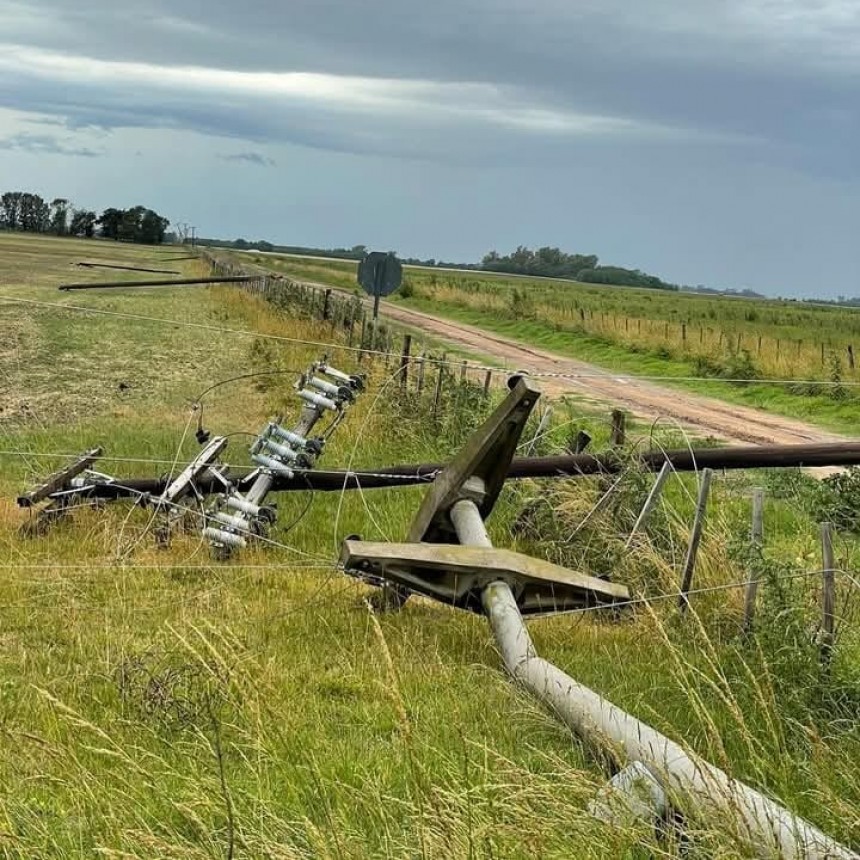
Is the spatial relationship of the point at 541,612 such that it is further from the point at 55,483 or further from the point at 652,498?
the point at 55,483

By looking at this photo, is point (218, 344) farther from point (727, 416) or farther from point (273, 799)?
point (273, 799)

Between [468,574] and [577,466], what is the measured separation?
235 centimetres

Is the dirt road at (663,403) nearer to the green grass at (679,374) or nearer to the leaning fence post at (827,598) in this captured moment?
the green grass at (679,374)

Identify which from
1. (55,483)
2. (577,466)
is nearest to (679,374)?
(577,466)

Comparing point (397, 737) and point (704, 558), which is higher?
point (704, 558)

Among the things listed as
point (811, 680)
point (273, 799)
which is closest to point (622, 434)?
point (811, 680)

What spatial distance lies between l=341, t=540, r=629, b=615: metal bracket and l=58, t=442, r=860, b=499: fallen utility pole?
121 centimetres

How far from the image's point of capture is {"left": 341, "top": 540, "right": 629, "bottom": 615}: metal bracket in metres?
4.85

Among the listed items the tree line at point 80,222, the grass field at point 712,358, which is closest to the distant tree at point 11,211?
the tree line at point 80,222

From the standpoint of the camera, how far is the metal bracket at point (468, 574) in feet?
15.9

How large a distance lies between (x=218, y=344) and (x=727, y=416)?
44.7 ft

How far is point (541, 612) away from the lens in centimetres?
523

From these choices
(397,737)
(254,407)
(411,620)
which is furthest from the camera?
(254,407)

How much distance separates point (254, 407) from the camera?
52.7 ft
